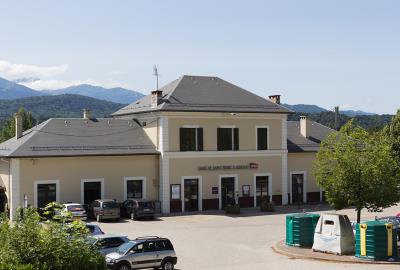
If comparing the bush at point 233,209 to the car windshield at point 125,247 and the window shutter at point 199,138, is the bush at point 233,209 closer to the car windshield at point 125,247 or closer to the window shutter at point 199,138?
the window shutter at point 199,138

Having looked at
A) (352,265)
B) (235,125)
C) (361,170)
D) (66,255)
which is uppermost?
(235,125)

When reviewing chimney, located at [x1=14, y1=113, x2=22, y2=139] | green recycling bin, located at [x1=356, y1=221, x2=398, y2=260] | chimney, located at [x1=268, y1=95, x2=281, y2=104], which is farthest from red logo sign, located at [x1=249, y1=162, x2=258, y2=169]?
green recycling bin, located at [x1=356, y1=221, x2=398, y2=260]

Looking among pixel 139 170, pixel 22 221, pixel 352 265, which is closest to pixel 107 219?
pixel 139 170

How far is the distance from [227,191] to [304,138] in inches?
385

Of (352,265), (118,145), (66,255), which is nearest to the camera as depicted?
(66,255)

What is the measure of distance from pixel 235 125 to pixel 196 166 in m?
4.34

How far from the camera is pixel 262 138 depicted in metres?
46.5

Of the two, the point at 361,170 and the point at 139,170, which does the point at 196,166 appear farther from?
the point at 361,170

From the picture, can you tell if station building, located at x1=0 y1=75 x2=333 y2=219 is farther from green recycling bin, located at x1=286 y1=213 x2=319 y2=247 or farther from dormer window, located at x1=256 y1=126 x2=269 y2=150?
green recycling bin, located at x1=286 y1=213 x2=319 y2=247

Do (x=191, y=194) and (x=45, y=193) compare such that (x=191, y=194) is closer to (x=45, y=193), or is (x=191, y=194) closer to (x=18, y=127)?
(x=45, y=193)

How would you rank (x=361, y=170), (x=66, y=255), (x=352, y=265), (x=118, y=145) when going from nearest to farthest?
(x=66, y=255)
(x=352, y=265)
(x=361, y=170)
(x=118, y=145)

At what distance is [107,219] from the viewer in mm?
38469

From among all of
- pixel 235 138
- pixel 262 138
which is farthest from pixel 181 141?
pixel 262 138

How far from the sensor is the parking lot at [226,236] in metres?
24.7
